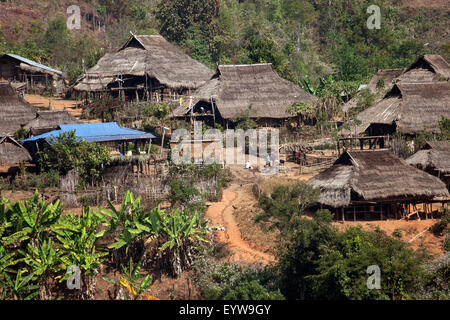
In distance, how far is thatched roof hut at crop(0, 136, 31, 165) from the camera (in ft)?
75.0

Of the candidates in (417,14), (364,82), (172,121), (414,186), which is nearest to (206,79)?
(172,121)

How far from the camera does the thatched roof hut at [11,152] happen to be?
22.9 metres

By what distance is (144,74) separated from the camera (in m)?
31.9

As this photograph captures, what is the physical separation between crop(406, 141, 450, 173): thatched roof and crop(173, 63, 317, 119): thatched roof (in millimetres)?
8784

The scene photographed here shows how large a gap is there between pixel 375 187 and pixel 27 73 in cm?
2270

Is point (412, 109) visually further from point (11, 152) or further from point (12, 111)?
point (12, 111)

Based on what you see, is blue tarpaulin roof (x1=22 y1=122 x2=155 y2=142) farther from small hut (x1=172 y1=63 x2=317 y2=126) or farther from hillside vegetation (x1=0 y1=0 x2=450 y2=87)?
hillside vegetation (x1=0 y1=0 x2=450 y2=87)

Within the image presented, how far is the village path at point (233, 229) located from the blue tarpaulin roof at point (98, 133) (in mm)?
4185

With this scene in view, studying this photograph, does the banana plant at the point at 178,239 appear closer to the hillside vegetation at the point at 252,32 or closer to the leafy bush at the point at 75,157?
the leafy bush at the point at 75,157

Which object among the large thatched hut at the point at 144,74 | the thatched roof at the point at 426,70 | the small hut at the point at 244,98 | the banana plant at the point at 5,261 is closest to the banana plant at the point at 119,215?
the banana plant at the point at 5,261

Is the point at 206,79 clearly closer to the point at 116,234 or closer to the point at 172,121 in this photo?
the point at 172,121

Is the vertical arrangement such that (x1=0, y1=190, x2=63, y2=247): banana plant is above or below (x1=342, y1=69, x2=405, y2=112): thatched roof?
below

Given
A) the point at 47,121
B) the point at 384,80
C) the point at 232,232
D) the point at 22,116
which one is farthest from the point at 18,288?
the point at 384,80

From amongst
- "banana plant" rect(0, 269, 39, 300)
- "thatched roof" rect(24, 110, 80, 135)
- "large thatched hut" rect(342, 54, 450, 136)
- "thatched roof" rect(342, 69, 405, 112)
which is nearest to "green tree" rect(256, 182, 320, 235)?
"banana plant" rect(0, 269, 39, 300)
